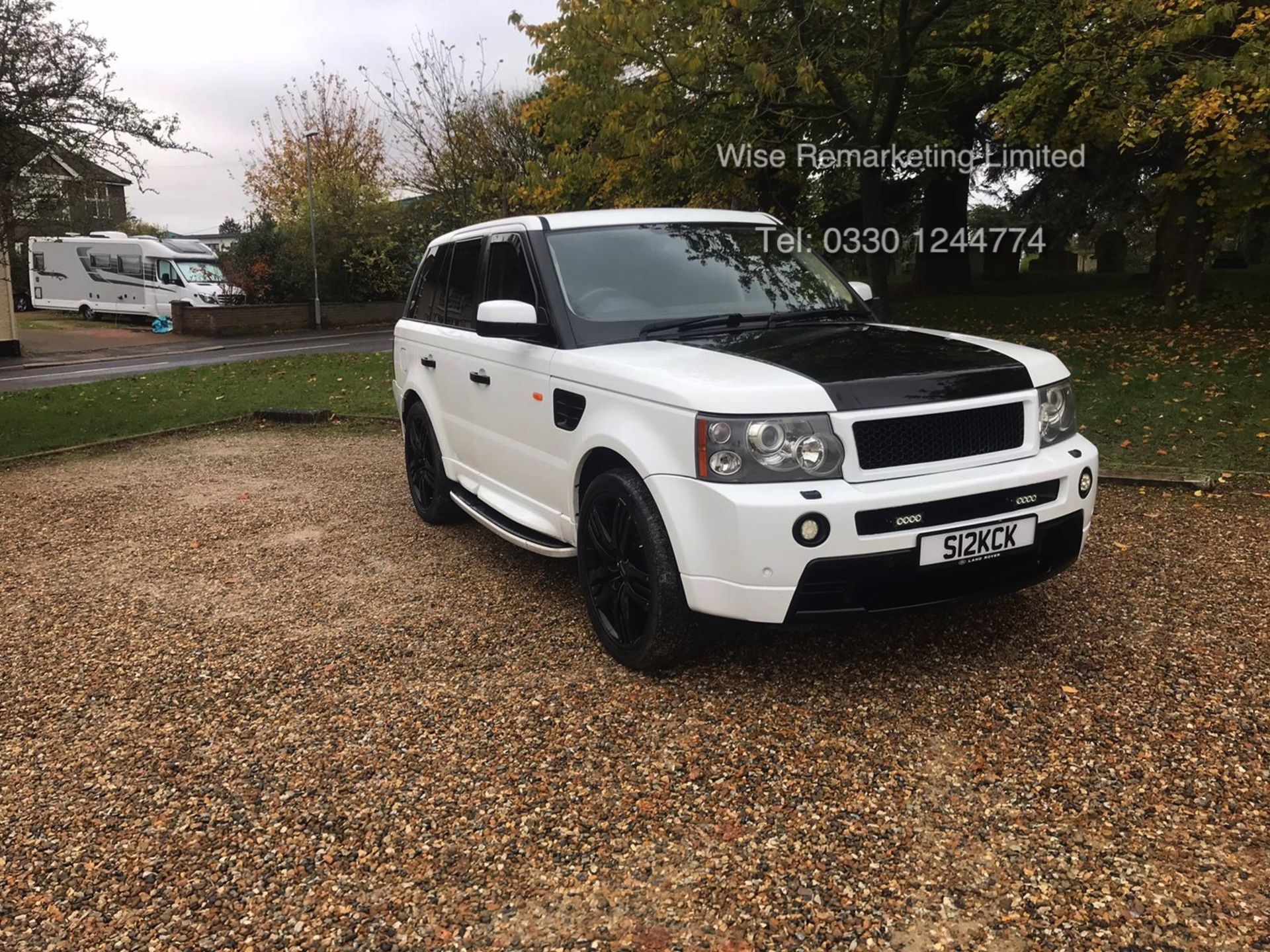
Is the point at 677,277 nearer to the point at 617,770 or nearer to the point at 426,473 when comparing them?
the point at 617,770

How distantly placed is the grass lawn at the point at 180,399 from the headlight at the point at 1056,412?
9.11 m

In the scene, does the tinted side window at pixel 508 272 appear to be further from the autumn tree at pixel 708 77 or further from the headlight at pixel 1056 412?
the autumn tree at pixel 708 77

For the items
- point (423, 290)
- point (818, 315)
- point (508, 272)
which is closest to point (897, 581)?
point (818, 315)

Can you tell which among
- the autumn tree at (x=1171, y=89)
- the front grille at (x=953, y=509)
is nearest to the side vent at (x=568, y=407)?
the front grille at (x=953, y=509)

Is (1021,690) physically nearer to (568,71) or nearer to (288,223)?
(568,71)

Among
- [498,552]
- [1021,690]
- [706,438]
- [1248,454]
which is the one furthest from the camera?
[1248,454]

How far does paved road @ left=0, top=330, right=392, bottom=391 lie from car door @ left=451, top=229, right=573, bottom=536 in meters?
14.3

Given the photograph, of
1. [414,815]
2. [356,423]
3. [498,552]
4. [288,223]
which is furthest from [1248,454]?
[288,223]

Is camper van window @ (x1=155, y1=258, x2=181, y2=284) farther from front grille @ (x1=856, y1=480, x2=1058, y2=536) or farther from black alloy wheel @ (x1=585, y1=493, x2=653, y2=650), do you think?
front grille @ (x1=856, y1=480, x2=1058, y2=536)

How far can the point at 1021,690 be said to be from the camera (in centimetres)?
378

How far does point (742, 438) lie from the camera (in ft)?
11.3

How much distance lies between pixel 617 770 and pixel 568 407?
5.35 feet

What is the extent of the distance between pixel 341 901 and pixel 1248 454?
7.60m

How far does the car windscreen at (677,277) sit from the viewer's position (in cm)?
454
